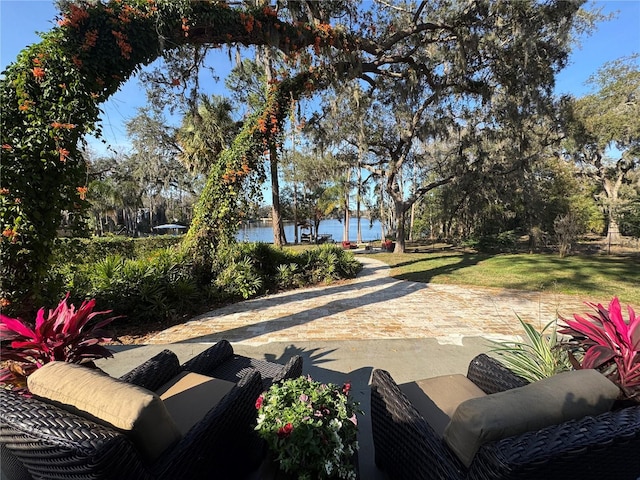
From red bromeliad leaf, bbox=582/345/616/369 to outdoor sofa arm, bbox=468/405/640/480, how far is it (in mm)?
430

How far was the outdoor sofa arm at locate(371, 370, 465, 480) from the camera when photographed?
48.9 inches

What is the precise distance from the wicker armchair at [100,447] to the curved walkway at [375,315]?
94.0 inches

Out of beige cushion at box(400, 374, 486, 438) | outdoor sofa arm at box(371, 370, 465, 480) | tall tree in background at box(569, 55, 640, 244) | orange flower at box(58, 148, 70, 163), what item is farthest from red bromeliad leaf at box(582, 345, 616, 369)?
tall tree in background at box(569, 55, 640, 244)

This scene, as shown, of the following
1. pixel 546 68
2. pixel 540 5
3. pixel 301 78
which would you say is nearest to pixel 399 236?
pixel 546 68

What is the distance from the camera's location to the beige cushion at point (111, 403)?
3.55ft

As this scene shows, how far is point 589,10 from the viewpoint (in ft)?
30.9

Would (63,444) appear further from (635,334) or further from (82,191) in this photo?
(82,191)

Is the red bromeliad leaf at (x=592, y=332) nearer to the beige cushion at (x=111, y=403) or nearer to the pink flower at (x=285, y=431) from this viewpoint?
the pink flower at (x=285, y=431)

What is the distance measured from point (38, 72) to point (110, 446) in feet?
11.9

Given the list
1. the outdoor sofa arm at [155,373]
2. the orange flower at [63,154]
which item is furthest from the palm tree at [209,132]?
the outdoor sofa arm at [155,373]

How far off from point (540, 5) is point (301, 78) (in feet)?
22.5

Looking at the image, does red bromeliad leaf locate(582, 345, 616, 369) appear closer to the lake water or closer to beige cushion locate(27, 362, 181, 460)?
beige cushion locate(27, 362, 181, 460)

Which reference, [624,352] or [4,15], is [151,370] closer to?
[624,352]

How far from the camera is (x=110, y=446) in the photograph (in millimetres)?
932
